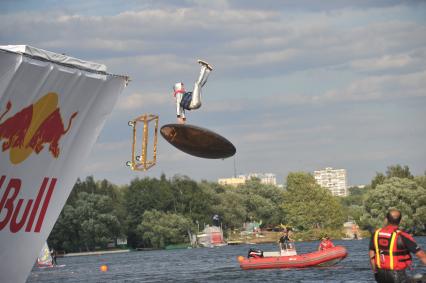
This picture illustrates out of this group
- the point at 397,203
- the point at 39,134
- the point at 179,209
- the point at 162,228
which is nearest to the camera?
the point at 39,134

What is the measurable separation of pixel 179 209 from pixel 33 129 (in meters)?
132

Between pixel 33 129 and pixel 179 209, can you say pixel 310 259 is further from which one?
pixel 179 209

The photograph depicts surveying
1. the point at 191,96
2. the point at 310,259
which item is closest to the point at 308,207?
the point at 310,259

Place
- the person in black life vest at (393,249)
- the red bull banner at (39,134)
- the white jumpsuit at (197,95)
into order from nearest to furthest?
the person in black life vest at (393,249), the red bull banner at (39,134), the white jumpsuit at (197,95)

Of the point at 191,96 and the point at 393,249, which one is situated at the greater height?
the point at 191,96

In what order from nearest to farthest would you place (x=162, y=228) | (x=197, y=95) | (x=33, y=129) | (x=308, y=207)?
1. (x=33, y=129)
2. (x=197, y=95)
3. (x=162, y=228)
4. (x=308, y=207)

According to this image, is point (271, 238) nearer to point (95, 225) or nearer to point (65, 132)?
point (95, 225)

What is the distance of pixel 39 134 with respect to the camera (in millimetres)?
16391

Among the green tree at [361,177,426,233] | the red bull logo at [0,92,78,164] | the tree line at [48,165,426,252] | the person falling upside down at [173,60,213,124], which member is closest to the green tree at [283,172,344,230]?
the tree line at [48,165,426,252]

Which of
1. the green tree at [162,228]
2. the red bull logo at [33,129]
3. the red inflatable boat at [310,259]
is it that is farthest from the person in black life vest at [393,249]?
the green tree at [162,228]

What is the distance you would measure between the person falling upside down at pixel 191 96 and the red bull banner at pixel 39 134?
3.58ft

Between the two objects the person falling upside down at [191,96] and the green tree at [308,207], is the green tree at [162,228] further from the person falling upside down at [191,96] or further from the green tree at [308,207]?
the person falling upside down at [191,96]

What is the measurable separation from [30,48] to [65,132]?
221 centimetres

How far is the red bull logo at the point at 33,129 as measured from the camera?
51.3ft
